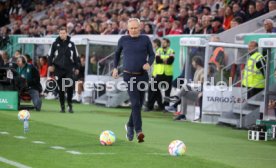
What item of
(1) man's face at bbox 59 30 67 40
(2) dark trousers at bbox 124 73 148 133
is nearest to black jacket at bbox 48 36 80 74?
(1) man's face at bbox 59 30 67 40

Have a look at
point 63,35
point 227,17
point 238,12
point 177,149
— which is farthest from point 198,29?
point 177,149

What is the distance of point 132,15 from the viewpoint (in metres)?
32.3

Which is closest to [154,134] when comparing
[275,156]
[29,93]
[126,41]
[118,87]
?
[126,41]

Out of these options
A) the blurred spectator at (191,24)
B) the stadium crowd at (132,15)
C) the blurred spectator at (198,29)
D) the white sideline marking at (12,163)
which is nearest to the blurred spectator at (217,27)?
the stadium crowd at (132,15)

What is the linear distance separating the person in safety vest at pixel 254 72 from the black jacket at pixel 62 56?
17.0ft

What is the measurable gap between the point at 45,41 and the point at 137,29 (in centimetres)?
1555

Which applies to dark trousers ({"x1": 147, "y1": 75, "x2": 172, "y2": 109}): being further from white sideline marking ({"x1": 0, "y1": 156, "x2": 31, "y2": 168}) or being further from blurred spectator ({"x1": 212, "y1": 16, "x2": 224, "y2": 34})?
white sideline marking ({"x1": 0, "y1": 156, "x2": 31, "y2": 168})

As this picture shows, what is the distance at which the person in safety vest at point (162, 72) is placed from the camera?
80.9 ft

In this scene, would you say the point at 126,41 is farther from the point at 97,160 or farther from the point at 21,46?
the point at 21,46

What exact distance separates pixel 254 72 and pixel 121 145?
6.57m

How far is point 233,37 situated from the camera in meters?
24.5

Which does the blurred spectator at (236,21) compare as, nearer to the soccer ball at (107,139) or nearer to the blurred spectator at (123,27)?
the blurred spectator at (123,27)

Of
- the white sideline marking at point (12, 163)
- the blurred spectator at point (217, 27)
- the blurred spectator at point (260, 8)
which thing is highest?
the blurred spectator at point (260, 8)

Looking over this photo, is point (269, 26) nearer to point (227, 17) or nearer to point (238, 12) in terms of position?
point (238, 12)
